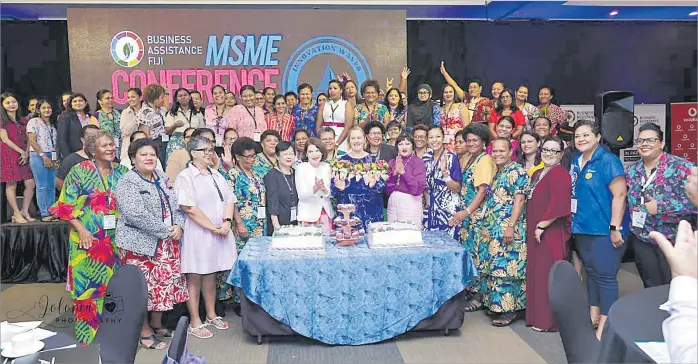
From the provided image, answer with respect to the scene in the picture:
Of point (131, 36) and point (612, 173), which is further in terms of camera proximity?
point (131, 36)

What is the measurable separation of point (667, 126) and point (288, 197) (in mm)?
6713

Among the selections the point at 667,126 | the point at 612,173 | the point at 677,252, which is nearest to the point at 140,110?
the point at 612,173

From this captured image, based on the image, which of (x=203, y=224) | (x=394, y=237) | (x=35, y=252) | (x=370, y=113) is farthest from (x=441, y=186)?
(x=35, y=252)

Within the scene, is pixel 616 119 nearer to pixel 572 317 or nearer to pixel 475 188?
pixel 475 188

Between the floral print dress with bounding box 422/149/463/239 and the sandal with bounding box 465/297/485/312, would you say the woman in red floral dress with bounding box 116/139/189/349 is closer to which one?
the floral print dress with bounding box 422/149/463/239

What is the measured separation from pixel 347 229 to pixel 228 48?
164 inches

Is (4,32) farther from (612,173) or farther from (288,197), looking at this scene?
(612,173)

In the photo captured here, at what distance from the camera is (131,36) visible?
764cm

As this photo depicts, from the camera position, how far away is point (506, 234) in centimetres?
459

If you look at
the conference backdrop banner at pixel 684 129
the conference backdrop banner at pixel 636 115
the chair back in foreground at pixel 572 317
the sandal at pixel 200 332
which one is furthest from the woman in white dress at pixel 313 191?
the conference backdrop banner at pixel 684 129

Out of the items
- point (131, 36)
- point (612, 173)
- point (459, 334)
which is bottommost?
point (459, 334)

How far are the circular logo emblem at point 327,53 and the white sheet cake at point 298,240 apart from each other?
3879 mm

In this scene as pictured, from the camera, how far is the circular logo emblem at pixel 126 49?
762cm

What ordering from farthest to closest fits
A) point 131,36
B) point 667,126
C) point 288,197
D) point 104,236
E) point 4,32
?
point 667,126 < point 4,32 < point 131,36 < point 288,197 < point 104,236
